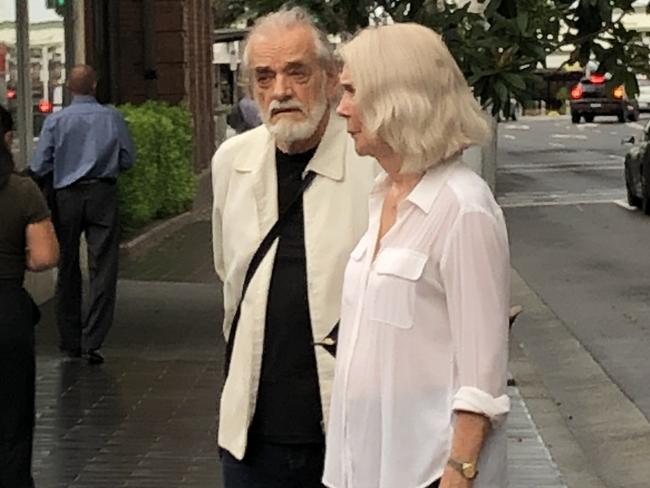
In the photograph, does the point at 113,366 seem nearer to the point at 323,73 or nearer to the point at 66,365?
the point at 66,365

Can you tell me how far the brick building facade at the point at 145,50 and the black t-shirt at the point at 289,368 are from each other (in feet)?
50.5

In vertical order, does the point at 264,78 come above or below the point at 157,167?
above

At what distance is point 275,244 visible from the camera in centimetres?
438

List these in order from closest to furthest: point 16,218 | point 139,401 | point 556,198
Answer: point 16,218
point 139,401
point 556,198

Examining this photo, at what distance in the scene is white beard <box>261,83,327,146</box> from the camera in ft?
14.2

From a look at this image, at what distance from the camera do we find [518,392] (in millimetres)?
10062

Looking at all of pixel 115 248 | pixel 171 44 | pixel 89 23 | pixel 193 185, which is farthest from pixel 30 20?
pixel 171 44

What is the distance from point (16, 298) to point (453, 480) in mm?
3128

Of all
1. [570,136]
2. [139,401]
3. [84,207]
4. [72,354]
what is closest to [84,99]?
[84,207]

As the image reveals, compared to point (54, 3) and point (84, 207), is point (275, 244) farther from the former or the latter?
point (54, 3)

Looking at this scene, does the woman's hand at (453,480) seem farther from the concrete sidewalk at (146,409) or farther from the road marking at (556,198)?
the road marking at (556,198)

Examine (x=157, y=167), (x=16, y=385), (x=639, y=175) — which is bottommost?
(x=639, y=175)

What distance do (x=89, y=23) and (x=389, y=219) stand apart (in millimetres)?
16915

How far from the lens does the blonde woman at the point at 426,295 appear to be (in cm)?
341
